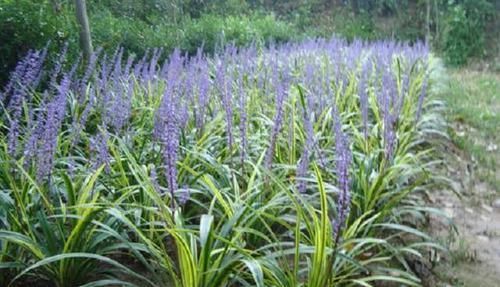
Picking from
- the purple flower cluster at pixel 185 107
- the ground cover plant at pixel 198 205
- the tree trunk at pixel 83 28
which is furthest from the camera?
the tree trunk at pixel 83 28

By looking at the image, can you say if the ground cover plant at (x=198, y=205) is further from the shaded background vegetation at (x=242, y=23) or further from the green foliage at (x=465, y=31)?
the green foliage at (x=465, y=31)

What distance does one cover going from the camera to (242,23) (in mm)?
11219

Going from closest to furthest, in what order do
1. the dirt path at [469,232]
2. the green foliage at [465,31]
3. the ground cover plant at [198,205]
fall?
the ground cover plant at [198,205] < the dirt path at [469,232] < the green foliage at [465,31]

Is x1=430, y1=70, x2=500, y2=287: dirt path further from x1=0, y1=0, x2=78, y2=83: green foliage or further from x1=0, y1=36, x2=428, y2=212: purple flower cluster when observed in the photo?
x1=0, y1=0, x2=78, y2=83: green foliage

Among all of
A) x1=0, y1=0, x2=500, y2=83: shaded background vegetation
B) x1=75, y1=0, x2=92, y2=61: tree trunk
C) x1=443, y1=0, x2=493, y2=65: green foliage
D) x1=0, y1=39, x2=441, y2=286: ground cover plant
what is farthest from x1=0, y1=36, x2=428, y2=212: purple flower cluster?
x1=443, y1=0, x2=493, y2=65: green foliage

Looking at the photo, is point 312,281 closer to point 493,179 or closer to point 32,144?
point 32,144

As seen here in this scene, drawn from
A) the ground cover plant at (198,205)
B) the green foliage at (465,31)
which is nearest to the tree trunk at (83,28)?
the ground cover plant at (198,205)

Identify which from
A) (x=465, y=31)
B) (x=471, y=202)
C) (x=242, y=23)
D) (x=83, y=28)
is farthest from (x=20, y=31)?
(x=465, y=31)

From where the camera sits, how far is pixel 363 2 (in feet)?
60.4

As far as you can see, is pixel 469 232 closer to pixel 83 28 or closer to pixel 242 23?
pixel 83 28

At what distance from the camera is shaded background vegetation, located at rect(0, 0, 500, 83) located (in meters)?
5.25

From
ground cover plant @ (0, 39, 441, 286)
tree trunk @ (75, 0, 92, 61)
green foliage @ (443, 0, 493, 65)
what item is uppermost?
tree trunk @ (75, 0, 92, 61)

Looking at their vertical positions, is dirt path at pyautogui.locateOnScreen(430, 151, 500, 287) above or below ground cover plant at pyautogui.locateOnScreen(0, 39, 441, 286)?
below

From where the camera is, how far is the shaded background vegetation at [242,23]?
5.25 m
